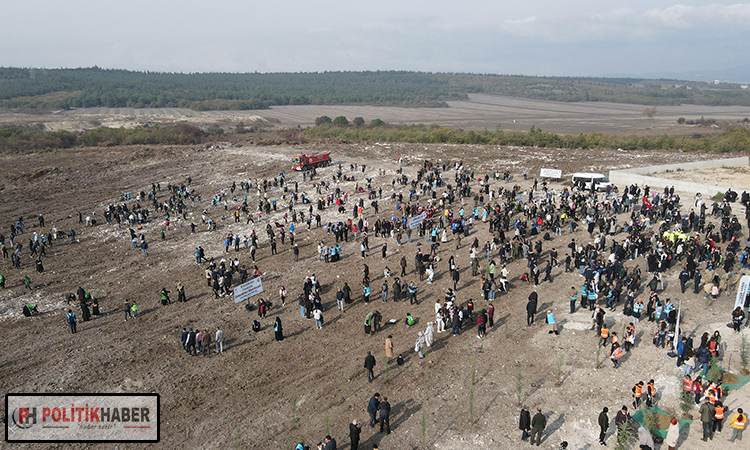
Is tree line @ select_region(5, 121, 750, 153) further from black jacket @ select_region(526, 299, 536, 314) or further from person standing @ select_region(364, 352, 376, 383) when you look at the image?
person standing @ select_region(364, 352, 376, 383)

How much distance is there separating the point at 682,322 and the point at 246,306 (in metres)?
19.2

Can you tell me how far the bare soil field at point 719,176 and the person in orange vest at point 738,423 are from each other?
113ft

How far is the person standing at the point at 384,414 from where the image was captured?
46.5 ft

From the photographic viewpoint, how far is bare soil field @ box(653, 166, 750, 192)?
42281 millimetres

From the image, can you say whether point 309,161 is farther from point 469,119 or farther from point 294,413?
point 469,119

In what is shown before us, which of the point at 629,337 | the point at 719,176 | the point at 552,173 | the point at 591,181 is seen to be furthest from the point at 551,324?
the point at 719,176

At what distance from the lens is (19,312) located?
1038 inches

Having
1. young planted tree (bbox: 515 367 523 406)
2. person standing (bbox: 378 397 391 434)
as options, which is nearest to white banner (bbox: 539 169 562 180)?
young planted tree (bbox: 515 367 523 406)

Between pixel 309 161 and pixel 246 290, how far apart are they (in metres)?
31.3

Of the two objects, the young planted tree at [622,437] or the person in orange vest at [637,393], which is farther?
the person in orange vest at [637,393]

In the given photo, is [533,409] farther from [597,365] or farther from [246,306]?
[246,306]

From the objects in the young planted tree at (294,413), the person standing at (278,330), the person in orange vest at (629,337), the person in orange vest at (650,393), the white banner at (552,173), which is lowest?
the young planted tree at (294,413)

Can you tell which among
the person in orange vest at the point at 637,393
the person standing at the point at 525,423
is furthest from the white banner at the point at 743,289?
the person standing at the point at 525,423

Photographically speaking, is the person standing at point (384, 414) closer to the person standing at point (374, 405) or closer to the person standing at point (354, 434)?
the person standing at point (374, 405)
